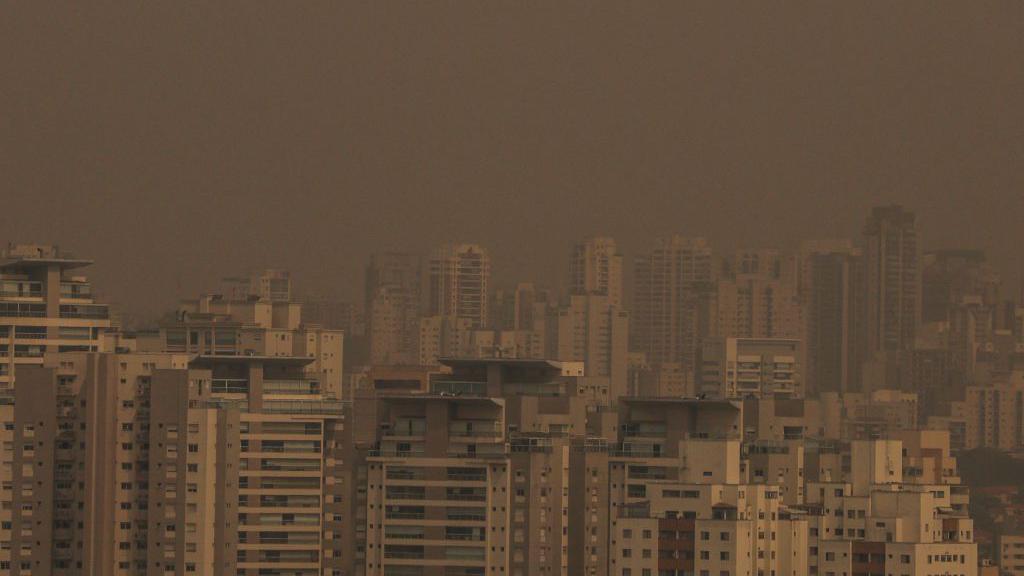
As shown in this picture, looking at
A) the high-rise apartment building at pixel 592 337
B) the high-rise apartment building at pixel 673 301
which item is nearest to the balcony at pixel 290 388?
the high-rise apartment building at pixel 592 337

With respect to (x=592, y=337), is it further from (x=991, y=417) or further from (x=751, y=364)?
(x=991, y=417)

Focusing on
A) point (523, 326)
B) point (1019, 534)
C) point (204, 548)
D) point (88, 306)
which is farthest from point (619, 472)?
point (523, 326)

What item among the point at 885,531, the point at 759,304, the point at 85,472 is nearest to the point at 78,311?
the point at 85,472

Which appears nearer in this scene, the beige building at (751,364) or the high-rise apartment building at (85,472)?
the high-rise apartment building at (85,472)

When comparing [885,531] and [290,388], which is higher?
[290,388]

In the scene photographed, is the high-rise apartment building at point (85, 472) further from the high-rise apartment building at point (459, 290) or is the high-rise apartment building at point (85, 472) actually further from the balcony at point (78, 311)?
the high-rise apartment building at point (459, 290)

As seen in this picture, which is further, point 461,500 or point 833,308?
point 833,308
